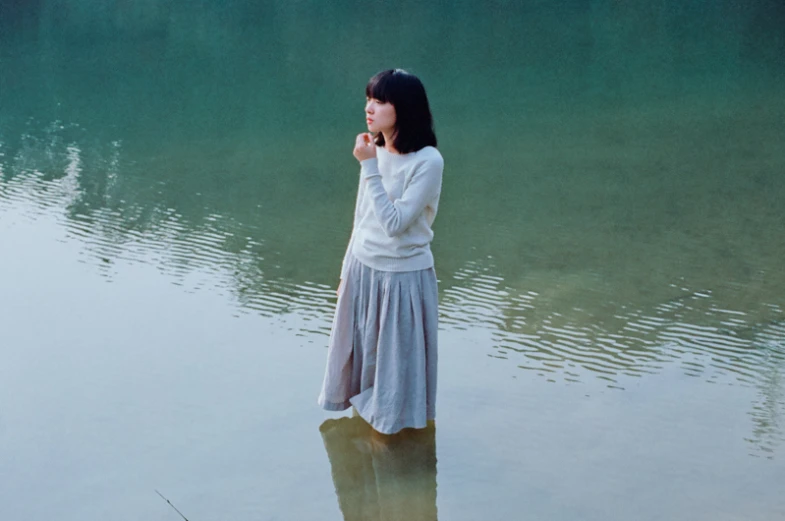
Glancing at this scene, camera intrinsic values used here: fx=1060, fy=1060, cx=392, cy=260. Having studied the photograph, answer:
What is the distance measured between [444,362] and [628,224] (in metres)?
2.25

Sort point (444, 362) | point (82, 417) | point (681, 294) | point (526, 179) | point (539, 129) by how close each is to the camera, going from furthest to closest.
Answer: point (539, 129)
point (526, 179)
point (681, 294)
point (444, 362)
point (82, 417)

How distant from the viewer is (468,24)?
50.1 feet

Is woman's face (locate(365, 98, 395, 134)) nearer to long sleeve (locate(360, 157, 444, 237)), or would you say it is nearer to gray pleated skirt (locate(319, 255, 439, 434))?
long sleeve (locate(360, 157, 444, 237))

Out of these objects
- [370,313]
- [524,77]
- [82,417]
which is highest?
[524,77]

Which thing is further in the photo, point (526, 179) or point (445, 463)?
point (526, 179)

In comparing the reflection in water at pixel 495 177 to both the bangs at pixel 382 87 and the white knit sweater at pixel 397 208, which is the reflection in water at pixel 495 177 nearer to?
the white knit sweater at pixel 397 208

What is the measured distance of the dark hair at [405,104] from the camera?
3.03 metres

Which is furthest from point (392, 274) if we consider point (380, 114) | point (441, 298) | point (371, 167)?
point (441, 298)

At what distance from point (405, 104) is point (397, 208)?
0.30m

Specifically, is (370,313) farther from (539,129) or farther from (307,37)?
(307,37)

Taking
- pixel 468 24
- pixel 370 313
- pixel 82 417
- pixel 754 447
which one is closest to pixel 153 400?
pixel 82 417

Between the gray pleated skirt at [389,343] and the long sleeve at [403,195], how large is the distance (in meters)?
0.20

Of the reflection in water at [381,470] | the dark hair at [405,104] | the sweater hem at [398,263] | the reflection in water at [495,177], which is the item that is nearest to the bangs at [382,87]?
the dark hair at [405,104]

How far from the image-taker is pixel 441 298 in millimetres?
4715
